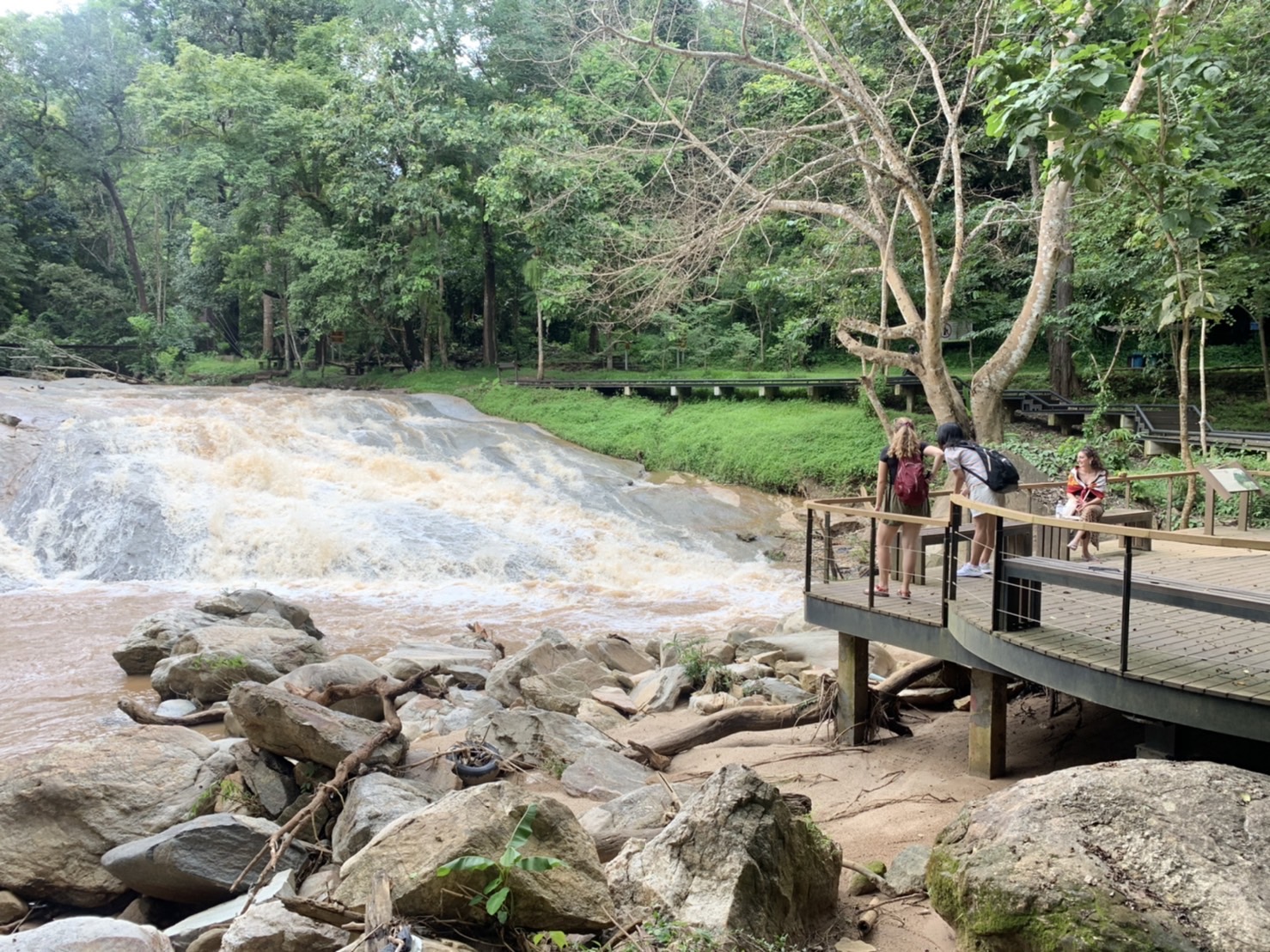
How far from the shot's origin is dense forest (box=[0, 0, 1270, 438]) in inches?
473

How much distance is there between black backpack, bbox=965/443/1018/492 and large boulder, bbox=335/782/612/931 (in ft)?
14.5

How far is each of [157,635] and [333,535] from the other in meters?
5.62

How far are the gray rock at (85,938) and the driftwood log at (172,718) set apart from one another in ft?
16.2

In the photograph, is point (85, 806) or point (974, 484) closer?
point (85, 806)

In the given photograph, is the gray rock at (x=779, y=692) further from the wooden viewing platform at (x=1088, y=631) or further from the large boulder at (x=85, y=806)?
the large boulder at (x=85, y=806)

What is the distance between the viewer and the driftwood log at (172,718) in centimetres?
852

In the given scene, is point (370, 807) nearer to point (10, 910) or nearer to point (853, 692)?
point (10, 910)

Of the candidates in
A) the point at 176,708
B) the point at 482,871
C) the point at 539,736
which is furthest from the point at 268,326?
the point at 482,871

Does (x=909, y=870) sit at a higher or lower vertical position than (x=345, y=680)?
higher

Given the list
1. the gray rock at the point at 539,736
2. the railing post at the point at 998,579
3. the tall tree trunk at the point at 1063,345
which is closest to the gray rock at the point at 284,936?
the gray rock at the point at 539,736

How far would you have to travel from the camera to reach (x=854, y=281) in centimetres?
2153

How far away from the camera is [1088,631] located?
555cm

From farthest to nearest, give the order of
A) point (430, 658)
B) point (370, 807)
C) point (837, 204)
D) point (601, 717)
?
point (837, 204) < point (430, 658) < point (601, 717) < point (370, 807)

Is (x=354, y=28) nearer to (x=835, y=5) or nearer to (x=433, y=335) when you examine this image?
(x=433, y=335)
